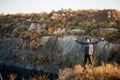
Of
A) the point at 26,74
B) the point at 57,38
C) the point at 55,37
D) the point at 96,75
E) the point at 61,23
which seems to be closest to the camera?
the point at 96,75

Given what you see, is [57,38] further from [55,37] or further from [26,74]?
[26,74]

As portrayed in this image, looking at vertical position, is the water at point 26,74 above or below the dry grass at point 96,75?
below

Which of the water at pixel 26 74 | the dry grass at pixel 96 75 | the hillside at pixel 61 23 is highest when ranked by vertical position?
the dry grass at pixel 96 75

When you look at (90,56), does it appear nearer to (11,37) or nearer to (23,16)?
(11,37)

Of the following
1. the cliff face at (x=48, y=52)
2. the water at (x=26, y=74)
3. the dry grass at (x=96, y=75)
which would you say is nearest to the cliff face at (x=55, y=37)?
the cliff face at (x=48, y=52)

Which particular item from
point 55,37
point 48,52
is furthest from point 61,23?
point 48,52

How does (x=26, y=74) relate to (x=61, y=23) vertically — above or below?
below

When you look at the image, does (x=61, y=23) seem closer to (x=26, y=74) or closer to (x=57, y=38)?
(x=57, y=38)

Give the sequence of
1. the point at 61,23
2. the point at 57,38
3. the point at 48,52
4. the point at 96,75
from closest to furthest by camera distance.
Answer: the point at 96,75
the point at 48,52
the point at 57,38
the point at 61,23

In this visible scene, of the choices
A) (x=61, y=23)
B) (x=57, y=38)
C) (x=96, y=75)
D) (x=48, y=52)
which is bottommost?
(x=48, y=52)

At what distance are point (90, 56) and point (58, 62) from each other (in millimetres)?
10052

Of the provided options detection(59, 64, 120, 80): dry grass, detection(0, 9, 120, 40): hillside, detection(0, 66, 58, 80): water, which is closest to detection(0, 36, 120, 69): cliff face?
detection(0, 9, 120, 40): hillside

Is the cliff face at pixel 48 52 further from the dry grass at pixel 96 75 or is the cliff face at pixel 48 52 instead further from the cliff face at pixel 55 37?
the dry grass at pixel 96 75

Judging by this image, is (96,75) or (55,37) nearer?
(96,75)
